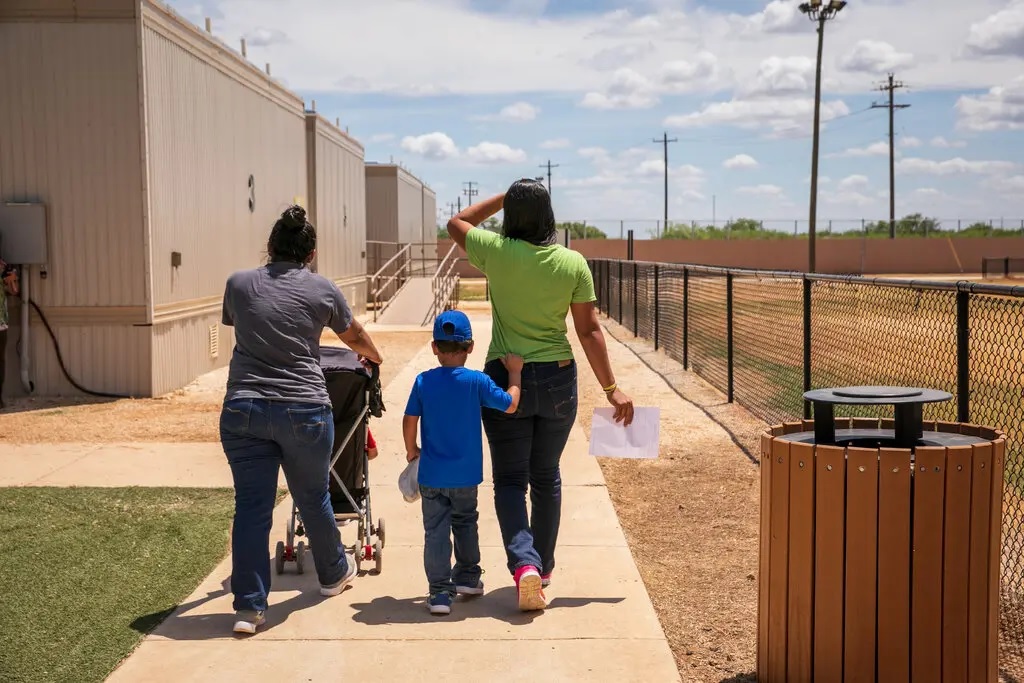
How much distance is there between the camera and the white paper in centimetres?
545

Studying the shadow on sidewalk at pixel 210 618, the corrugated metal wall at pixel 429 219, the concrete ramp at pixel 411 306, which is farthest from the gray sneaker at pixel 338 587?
the corrugated metal wall at pixel 429 219

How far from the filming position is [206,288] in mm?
14836

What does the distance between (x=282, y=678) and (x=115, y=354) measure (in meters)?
8.91

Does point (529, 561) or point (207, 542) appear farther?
point (207, 542)

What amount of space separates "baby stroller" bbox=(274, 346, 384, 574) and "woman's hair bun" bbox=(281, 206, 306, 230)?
0.90 meters

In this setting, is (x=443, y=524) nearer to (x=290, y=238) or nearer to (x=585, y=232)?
(x=290, y=238)

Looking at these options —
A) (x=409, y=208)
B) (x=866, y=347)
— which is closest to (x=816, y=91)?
(x=409, y=208)

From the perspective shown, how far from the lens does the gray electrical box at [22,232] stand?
12.2 m

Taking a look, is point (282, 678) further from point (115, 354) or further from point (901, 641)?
point (115, 354)

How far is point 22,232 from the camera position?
40.0ft

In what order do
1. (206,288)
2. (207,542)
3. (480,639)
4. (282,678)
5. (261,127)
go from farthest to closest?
(261,127) → (206,288) → (207,542) → (480,639) → (282,678)

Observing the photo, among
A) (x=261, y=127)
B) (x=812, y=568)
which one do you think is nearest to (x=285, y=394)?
(x=812, y=568)

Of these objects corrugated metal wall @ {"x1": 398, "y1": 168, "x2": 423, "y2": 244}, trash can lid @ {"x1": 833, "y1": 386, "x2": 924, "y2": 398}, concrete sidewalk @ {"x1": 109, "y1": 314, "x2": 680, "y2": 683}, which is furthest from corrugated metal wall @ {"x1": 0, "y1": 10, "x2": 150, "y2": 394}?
corrugated metal wall @ {"x1": 398, "y1": 168, "x2": 423, "y2": 244}

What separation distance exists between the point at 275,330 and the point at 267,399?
0.97 ft
